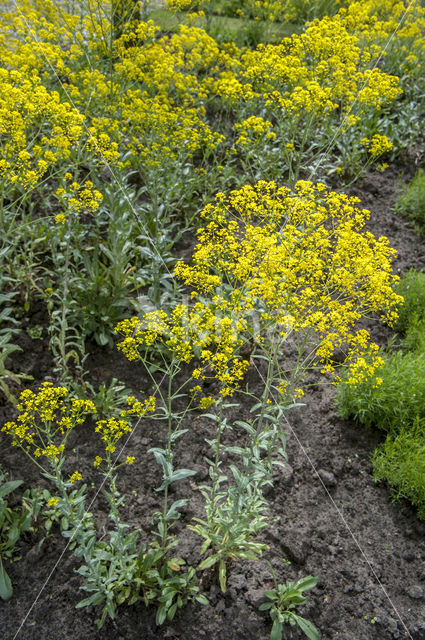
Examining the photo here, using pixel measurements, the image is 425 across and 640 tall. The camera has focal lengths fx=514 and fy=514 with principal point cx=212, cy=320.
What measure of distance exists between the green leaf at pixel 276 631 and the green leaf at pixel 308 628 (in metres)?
0.10

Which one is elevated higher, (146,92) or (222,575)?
(146,92)

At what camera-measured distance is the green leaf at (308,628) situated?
2.46 m

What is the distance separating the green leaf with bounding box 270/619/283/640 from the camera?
242 cm

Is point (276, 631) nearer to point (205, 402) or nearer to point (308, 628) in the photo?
point (308, 628)

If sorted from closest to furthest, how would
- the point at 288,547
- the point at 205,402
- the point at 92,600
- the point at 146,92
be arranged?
the point at 205,402 → the point at 92,600 → the point at 288,547 → the point at 146,92

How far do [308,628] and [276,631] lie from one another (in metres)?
0.16

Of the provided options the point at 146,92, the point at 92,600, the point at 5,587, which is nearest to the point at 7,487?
the point at 5,587

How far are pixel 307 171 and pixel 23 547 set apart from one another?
4335mm

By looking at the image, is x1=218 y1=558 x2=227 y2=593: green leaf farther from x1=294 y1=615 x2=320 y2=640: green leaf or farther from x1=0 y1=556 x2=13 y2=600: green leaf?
x1=0 y1=556 x2=13 y2=600: green leaf

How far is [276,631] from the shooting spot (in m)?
2.43

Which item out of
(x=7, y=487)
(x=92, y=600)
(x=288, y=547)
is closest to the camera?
(x=92, y=600)

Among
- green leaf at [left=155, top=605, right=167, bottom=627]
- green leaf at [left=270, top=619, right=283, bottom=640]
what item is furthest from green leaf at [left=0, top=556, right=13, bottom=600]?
green leaf at [left=270, top=619, right=283, bottom=640]

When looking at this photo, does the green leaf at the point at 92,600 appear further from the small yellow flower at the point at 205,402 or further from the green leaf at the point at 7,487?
the small yellow flower at the point at 205,402

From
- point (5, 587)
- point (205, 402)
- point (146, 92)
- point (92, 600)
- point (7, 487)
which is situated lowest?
point (5, 587)
